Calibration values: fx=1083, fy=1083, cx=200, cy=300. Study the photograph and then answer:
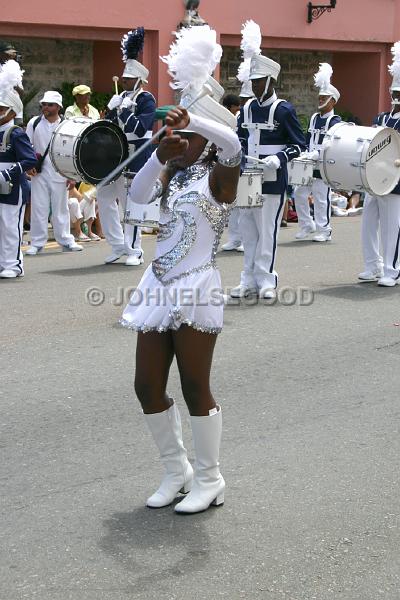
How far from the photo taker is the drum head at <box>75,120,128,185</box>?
36.2 feet

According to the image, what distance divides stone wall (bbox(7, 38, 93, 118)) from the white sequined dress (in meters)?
12.7

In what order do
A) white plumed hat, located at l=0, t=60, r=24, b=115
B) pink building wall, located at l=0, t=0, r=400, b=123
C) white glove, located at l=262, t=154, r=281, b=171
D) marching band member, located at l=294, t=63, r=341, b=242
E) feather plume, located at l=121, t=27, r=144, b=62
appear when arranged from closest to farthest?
1. white glove, located at l=262, t=154, r=281, b=171
2. white plumed hat, located at l=0, t=60, r=24, b=115
3. feather plume, located at l=121, t=27, r=144, b=62
4. marching band member, located at l=294, t=63, r=341, b=242
5. pink building wall, located at l=0, t=0, r=400, b=123

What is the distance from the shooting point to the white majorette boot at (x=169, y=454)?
4582 millimetres

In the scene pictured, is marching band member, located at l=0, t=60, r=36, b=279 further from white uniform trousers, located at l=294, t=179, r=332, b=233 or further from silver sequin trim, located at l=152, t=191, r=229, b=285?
silver sequin trim, located at l=152, t=191, r=229, b=285

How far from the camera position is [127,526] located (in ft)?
14.5

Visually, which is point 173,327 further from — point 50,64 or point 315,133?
point 50,64

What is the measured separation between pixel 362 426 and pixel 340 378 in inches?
40.2

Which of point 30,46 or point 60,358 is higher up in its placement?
point 30,46

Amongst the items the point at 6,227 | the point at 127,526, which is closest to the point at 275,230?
the point at 6,227

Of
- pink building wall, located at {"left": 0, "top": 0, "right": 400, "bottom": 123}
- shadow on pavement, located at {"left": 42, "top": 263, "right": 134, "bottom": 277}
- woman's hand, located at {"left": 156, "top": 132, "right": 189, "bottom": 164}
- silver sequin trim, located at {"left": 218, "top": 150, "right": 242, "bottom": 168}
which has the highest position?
pink building wall, located at {"left": 0, "top": 0, "right": 400, "bottom": 123}

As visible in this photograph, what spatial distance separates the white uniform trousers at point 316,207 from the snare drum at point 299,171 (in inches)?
85.7

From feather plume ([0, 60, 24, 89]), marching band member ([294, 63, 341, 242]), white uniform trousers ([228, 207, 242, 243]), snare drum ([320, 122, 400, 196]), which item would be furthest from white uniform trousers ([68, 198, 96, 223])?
snare drum ([320, 122, 400, 196])

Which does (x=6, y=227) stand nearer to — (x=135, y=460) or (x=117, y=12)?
(x=135, y=460)

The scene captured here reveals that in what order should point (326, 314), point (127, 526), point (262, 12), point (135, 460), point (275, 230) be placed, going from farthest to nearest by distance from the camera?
point (262, 12) < point (275, 230) < point (326, 314) < point (135, 460) < point (127, 526)
